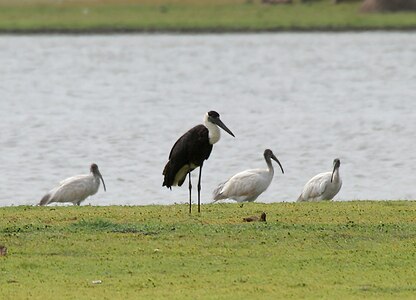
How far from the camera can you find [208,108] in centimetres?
3562

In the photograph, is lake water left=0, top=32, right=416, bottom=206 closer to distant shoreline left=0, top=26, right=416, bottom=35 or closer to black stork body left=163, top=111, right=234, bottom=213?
distant shoreline left=0, top=26, right=416, bottom=35

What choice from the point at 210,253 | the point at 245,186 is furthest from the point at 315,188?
the point at 210,253

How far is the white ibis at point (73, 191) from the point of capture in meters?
17.7

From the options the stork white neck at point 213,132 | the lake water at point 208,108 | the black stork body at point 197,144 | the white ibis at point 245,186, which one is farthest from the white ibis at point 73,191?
the stork white neck at point 213,132

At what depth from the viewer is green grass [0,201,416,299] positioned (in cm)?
1053

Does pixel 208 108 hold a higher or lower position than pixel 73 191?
lower

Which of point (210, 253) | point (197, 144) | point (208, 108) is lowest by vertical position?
point (208, 108)

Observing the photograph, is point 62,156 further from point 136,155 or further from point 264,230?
point 264,230

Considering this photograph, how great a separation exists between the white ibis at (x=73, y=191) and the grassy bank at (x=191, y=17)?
36.4m

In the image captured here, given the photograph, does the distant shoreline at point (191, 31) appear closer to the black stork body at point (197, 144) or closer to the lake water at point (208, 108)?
the lake water at point (208, 108)

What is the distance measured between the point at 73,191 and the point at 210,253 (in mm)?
6167

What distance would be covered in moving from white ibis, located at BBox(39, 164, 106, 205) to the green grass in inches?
114

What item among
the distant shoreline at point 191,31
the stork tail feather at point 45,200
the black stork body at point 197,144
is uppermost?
the black stork body at point 197,144

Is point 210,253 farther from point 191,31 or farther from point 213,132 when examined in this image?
point 191,31
